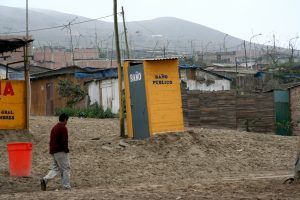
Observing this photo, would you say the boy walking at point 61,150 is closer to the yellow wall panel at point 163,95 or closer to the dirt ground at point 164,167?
the dirt ground at point 164,167

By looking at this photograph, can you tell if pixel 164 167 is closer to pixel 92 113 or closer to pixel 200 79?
pixel 92 113

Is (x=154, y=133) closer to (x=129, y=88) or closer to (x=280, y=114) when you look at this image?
(x=129, y=88)

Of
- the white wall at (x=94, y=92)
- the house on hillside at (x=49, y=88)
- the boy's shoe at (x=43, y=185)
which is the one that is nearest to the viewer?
the boy's shoe at (x=43, y=185)

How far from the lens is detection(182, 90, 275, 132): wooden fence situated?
77.7 feet

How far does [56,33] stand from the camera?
16475 centimetres

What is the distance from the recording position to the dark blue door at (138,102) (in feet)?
51.2

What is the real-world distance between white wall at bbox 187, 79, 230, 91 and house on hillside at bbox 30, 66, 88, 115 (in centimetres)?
595

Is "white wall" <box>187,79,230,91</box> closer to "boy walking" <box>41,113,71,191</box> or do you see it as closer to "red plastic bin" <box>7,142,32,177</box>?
"red plastic bin" <box>7,142,32,177</box>

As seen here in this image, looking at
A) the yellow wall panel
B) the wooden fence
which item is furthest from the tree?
the yellow wall panel

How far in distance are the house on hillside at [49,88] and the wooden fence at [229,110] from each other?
357 inches

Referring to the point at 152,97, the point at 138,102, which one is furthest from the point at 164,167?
the point at 138,102

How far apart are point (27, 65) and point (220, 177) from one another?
676 centimetres

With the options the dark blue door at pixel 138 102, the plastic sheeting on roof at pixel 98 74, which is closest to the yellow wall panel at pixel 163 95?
the dark blue door at pixel 138 102

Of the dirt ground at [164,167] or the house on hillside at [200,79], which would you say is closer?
the dirt ground at [164,167]
